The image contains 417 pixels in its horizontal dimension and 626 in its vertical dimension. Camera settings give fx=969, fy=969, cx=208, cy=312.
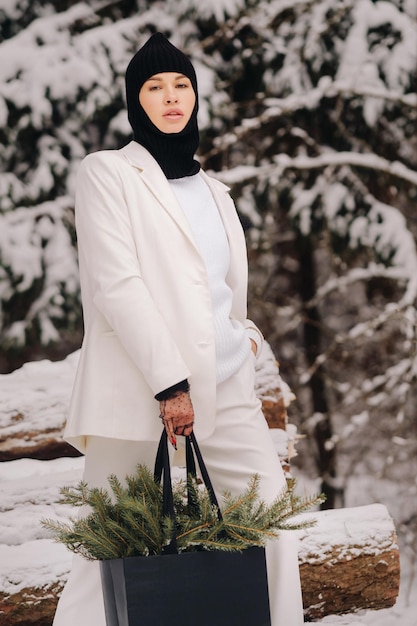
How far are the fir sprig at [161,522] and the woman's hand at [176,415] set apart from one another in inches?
4.0

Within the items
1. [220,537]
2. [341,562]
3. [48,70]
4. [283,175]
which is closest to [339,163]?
[283,175]

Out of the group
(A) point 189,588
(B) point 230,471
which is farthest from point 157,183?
(A) point 189,588

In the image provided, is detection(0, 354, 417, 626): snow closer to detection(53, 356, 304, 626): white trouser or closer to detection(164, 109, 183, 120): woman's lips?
detection(53, 356, 304, 626): white trouser

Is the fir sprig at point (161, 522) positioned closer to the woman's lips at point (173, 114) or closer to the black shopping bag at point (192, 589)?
the black shopping bag at point (192, 589)

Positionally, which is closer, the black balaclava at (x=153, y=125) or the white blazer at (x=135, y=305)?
the white blazer at (x=135, y=305)

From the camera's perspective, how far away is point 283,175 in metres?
6.29

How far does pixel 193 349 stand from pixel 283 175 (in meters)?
4.31

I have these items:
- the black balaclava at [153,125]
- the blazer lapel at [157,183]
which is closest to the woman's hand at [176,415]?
the blazer lapel at [157,183]

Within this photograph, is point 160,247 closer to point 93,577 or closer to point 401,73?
point 93,577

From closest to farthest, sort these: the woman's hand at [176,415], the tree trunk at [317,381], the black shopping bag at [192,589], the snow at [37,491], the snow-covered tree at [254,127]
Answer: the black shopping bag at [192,589]
the woman's hand at [176,415]
the snow at [37,491]
the snow-covered tree at [254,127]
the tree trunk at [317,381]

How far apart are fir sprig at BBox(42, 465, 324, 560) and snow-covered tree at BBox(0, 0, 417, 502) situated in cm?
378

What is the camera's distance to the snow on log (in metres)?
3.02

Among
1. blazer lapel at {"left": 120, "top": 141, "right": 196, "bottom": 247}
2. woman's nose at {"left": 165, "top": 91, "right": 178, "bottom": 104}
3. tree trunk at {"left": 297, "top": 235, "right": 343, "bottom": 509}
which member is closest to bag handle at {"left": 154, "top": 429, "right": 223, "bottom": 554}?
blazer lapel at {"left": 120, "top": 141, "right": 196, "bottom": 247}

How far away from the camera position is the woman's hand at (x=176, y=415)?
2.01m
